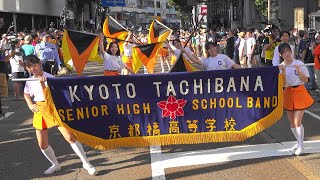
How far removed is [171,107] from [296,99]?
1696 mm

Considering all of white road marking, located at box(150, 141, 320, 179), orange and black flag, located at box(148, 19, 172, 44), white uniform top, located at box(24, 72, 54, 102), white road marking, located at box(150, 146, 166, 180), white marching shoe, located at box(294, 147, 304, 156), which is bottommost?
white road marking, located at box(150, 146, 166, 180)

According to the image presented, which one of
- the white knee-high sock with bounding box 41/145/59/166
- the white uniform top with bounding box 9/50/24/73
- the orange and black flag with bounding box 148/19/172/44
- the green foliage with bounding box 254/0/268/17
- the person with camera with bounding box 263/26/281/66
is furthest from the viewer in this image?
the green foliage with bounding box 254/0/268/17

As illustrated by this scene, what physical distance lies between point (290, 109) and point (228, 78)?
0.95 metres

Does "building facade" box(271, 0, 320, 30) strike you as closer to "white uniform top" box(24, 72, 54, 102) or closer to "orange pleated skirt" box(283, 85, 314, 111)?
"orange pleated skirt" box(283, 85, 314, 111)

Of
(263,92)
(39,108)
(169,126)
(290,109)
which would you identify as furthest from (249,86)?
(39,108)

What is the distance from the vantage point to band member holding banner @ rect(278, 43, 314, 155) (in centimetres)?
602

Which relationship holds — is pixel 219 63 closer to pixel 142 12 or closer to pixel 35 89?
pixel 35 89

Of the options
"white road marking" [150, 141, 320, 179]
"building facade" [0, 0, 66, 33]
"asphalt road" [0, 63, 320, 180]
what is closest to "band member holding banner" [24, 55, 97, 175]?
"asphalt road" [0, 63, 320, 180]

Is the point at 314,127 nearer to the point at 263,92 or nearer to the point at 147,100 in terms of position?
the point at 263,92

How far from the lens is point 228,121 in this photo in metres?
6.14

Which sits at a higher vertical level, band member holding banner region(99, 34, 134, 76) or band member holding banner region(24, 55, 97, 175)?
band member holding banner region(99, 34, 134, 76)

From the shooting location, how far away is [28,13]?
114 ft

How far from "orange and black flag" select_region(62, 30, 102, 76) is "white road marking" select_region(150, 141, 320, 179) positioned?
1.79 meters

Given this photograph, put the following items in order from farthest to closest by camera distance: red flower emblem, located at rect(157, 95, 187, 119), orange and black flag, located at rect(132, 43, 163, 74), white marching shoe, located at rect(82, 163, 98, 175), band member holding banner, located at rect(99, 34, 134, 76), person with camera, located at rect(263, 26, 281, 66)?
1. person with camera, located at rect(263, 26, 281, 66)
2. band member holding banner, located at rect(99, 34, 134, 76)
3. orange and black flag, located at rect(132, 43, 163, 74)
4. red flower emblem, located at rect(157, 95, 187, 119)
5. white marching shoe, located at rect(82, 163, 98, 175)
